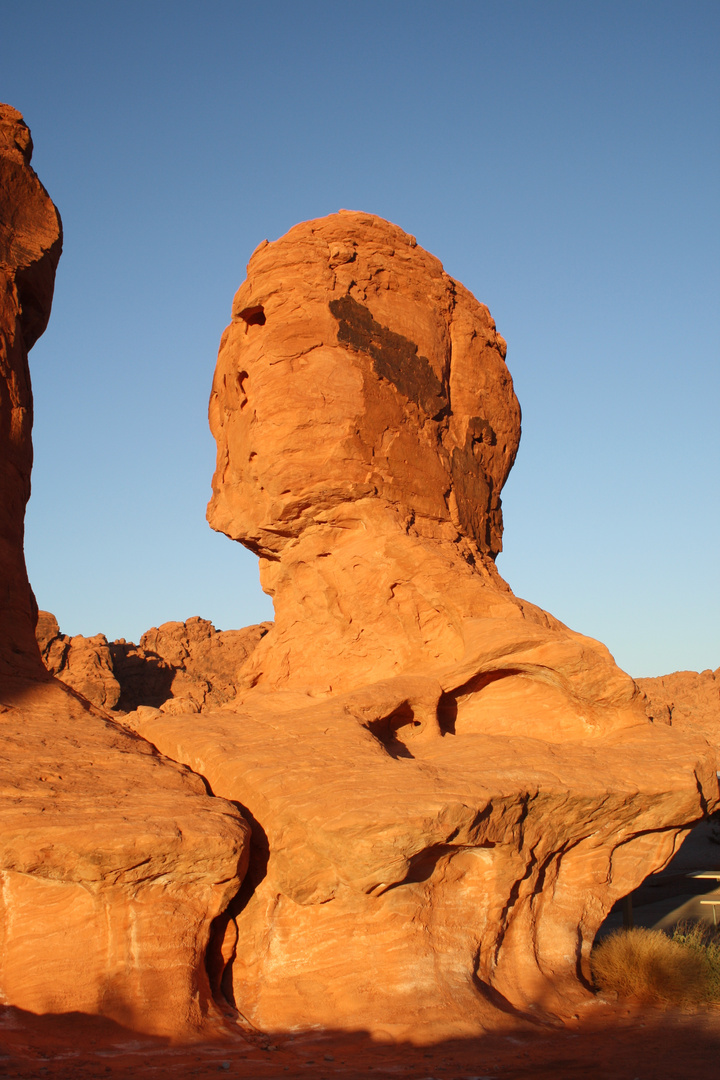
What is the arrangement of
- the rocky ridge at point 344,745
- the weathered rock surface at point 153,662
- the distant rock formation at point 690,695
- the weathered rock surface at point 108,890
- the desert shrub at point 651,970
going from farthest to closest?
the distant rock formation at point 690,695
the weathered rock surface at point 153,662
the desert shrub at point 651,970
the rocky ridge at point 344,745
the weathered rock surface at point 108,890

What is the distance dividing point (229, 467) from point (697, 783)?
6.63 metres

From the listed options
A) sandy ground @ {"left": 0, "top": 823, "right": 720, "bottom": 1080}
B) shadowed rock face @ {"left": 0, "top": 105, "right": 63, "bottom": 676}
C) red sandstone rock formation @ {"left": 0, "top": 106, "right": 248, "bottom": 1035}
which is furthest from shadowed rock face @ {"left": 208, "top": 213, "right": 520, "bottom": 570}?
sandy ground @ {"left": 0, "top": 823, "right": 720, "bottom": 1080}

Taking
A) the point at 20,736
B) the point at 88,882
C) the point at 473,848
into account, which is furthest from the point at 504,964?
the point at 20,736

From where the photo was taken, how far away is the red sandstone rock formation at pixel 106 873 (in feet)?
17.2

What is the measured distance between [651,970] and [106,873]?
5.86 m

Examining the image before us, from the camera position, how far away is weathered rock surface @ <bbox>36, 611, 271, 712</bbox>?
25344mm

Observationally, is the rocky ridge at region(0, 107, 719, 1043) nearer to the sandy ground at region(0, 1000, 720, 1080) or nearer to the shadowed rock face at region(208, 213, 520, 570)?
the shadowed rock face at region(208, 213, 520, 570)

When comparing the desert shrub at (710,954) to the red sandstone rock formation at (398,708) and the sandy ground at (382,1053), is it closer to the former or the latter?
the sandy ground at (382,1053)

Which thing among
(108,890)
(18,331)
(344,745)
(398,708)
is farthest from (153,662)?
(108,890)

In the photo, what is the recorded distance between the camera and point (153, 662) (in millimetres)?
28859

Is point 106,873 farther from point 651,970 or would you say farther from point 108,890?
point 651,970

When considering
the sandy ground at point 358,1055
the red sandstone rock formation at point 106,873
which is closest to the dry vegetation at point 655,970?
the sandy ground at point 358,1055

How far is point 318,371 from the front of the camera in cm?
1003

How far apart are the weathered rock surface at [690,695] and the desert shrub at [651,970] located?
61.0 ft
